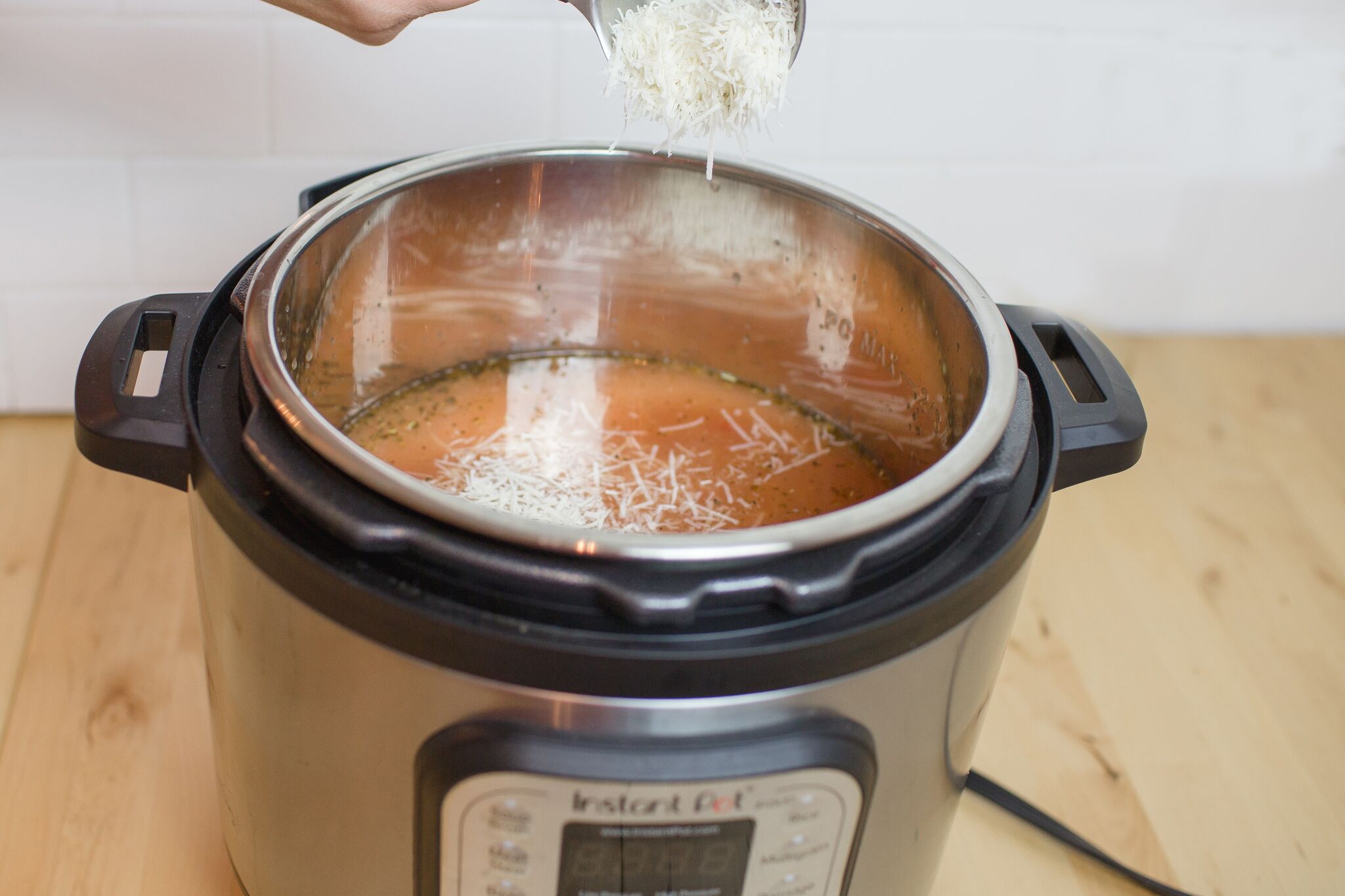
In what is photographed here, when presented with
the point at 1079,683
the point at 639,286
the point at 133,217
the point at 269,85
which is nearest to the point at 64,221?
the point at 133,217

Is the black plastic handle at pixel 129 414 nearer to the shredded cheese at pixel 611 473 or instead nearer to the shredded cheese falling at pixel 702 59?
the shredded cheese at pixel 611 473

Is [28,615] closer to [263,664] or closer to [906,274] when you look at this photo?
[263,664]

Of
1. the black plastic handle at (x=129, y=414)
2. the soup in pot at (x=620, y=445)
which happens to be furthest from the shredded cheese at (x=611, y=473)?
the black plastic handle at (x=129, y=414)

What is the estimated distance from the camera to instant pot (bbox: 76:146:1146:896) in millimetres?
615

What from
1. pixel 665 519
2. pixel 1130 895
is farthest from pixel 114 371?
pixel 1130 895

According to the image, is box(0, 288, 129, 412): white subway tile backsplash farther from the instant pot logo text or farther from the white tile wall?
the instant pot logo text

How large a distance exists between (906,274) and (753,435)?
0.23 m

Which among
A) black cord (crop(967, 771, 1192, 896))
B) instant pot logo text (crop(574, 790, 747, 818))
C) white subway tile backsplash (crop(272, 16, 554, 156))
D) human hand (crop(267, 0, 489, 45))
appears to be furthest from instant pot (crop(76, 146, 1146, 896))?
white subway tile backsplash (crop(272, 16, 554, 156))

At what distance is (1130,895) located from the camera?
1.06 m

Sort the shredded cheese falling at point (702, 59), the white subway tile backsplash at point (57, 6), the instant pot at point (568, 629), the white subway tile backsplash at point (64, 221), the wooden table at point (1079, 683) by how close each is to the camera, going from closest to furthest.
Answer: the instant pot at point (568, 629)
the shredded cheese falling at point (702, 59)
the wooden table at point (1079, 683)
the white subway tile backsplash at point (57, 6)
the white subway tile backsplash at point (64, 221)

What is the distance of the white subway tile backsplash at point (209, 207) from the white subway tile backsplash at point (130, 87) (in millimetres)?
26

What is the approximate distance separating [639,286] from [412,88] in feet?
1.30

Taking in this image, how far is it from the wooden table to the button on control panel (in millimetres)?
434

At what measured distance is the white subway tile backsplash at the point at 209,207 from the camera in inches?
Result: 53.3
